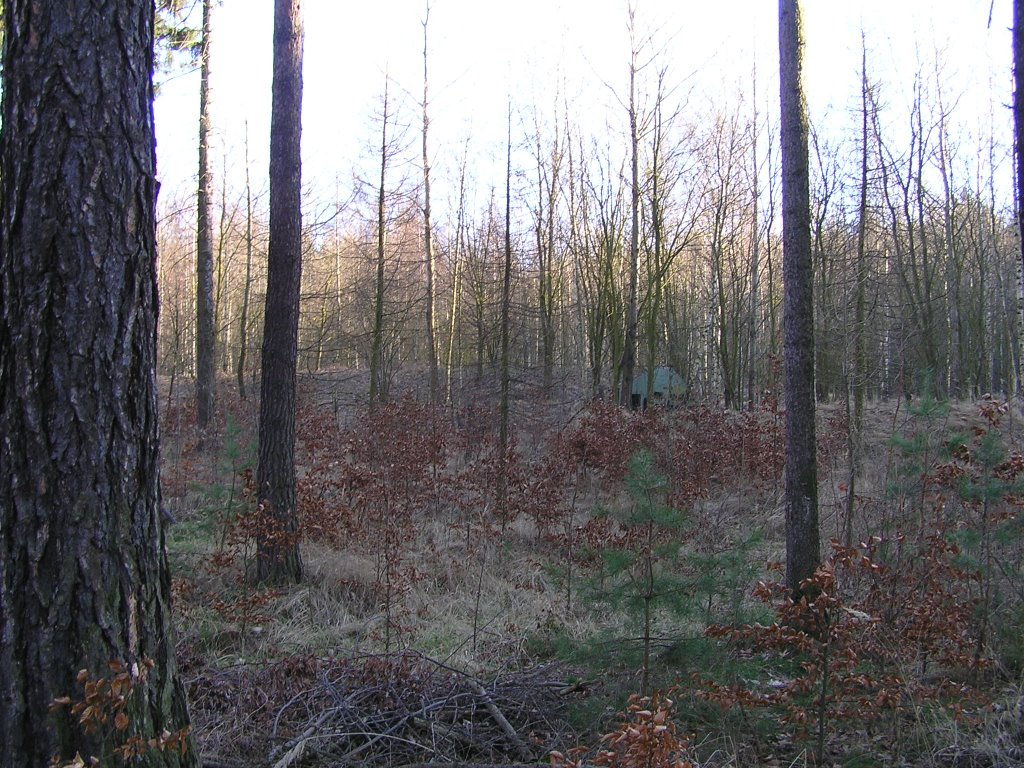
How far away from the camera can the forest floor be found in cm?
383

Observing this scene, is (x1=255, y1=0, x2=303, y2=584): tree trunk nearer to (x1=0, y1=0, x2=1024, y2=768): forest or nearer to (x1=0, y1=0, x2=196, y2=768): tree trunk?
(x1=0, y1=0, x2=1024, y2=768): forest

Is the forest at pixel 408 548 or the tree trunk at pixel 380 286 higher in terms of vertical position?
the tree trunk at pixel 380 286

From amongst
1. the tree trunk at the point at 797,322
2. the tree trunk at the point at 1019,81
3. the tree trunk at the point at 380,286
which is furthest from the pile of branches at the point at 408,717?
the tree trunk at the point at 380,286

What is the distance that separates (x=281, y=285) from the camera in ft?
21.8

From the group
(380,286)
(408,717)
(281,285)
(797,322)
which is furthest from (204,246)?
(408,717)

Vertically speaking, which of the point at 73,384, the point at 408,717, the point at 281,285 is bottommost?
the point at 408,717

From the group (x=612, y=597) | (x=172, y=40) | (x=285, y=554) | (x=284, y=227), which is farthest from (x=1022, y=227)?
(x=172, y=40)

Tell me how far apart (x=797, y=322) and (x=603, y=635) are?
8.96ft

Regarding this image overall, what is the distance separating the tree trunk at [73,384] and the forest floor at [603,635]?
4.50 ft

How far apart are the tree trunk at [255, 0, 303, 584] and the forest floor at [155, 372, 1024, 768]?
0.31m

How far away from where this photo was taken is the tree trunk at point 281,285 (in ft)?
21.8

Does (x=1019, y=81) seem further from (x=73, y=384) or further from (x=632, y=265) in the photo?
(x=632, y=265)

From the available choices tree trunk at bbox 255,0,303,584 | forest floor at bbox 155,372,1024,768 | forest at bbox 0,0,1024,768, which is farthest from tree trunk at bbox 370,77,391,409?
tree trunk at bbox 255,0,303,584

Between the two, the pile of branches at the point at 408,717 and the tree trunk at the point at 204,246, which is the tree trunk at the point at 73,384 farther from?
the tree trunk at the point at 204,246
